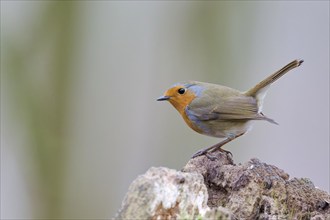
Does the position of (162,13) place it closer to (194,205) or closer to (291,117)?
(291,117)

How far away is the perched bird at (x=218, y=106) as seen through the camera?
4660 mm

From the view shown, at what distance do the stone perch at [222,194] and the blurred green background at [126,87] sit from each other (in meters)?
3.25

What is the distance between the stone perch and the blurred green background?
3.25 meters

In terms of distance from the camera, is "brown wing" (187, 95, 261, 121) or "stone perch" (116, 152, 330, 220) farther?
"brown wing" (187, 95, 261, 121)

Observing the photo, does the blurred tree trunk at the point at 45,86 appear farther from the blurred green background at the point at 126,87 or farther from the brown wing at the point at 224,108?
the brown wing at the point at 224,108

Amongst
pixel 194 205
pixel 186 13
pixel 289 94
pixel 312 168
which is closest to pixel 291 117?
pixel 289 94

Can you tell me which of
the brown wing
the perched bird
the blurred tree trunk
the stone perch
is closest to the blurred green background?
the blurred tree trunk

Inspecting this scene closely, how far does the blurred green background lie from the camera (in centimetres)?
613

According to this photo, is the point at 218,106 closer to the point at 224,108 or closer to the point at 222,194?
the point at 224,108

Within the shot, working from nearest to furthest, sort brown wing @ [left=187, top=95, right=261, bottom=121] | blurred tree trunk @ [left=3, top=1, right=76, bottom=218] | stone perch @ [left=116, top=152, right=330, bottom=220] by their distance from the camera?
stone perch @ [left=116, top=152, right=330, bottom=220], brown wing @ [left=187, top=95, right=261, bottom=121], blurred tree trunk @ [left=3, top=1, right=76, bottom=218]

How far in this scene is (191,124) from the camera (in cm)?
469

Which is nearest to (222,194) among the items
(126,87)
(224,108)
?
(224,108)

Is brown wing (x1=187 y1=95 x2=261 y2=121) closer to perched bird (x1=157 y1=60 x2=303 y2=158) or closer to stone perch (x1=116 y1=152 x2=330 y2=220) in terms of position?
perched bird (x1=157 y1=60 x2=303 y2=158)

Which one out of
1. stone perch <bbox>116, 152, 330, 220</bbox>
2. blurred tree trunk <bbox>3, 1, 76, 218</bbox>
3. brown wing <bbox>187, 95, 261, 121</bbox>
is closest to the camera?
stone perch <bbox>116, 152, 330, 220</bbox>
